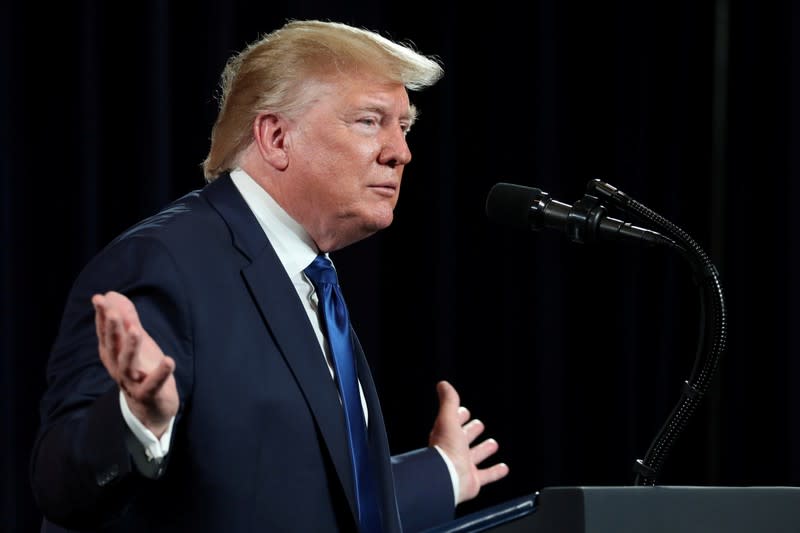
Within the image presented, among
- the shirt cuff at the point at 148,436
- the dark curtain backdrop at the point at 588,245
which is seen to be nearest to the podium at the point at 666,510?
the shirt cuff at the point at 148,436

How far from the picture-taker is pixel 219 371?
131 cm

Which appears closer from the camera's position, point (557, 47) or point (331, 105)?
point (331, 105)

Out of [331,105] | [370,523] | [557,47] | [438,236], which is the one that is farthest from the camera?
[557,47]

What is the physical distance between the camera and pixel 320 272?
1569mm

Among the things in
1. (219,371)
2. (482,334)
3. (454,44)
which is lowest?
(482,334)

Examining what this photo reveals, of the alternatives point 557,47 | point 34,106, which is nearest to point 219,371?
point 34,106

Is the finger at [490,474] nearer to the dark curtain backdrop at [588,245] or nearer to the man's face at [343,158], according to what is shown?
the man's face at [343,158]

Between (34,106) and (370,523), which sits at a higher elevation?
(34,106)

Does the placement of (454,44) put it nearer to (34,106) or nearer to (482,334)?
(482,334)

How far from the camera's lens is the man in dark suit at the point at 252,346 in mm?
1085

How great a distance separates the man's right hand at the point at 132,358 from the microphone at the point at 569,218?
2.11 ft

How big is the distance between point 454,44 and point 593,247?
725 mm

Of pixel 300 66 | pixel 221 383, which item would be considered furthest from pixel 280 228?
pixel 221 383

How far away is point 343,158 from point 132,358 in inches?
27.0
